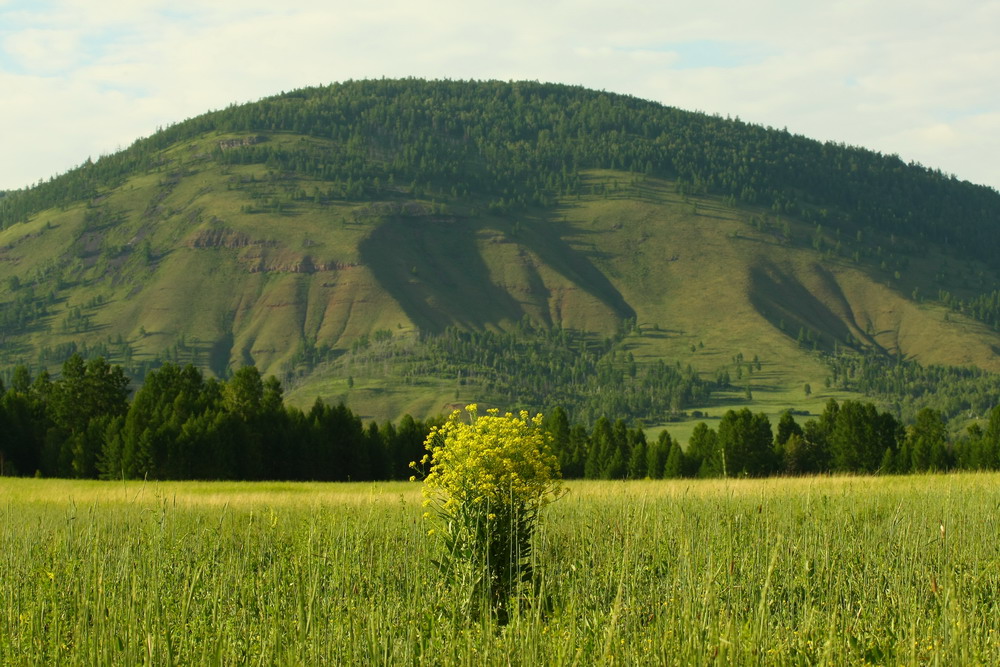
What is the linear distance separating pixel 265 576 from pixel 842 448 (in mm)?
85068

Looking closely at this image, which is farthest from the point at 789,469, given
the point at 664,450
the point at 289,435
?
the point at 289,435

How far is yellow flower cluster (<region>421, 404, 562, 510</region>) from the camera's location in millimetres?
15117

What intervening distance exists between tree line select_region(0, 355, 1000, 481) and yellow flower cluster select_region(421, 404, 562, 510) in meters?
56.6

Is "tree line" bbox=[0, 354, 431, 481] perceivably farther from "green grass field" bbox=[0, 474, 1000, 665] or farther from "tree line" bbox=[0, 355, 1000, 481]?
"green grass field" bbox=[0, 474, 1000, 665]

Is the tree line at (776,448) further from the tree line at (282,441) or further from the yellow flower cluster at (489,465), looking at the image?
the yellow flower cluster at (489,465)

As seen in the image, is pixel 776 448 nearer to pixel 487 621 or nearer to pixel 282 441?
pixel 282 441

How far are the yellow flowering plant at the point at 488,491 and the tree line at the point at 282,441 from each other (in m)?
56.6

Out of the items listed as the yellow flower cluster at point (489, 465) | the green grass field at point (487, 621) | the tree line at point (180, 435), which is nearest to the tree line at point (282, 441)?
the tree line at point (180, 435)

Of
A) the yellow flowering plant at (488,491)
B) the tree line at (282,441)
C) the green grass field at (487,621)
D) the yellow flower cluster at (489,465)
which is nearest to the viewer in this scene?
the green grass field at (487,621)

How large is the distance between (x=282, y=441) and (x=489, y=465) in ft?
226

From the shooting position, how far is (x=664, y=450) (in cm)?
9669

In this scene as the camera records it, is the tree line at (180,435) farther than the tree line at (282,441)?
No

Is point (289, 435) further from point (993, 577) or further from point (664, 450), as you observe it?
point (993, 577)

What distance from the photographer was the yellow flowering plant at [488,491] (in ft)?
48.8
